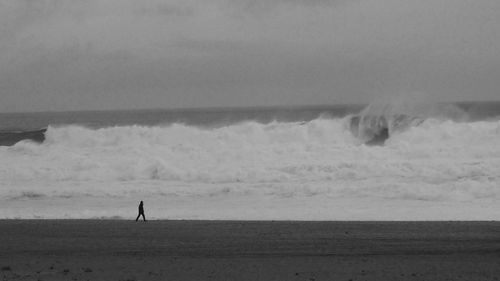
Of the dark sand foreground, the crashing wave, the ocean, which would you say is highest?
the crashing wave

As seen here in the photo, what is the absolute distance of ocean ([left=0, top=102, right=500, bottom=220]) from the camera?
20094 mm

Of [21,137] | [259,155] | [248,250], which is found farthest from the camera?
[21,137]

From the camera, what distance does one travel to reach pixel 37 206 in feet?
69.9

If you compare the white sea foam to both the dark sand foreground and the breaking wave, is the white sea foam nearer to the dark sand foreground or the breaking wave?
the breaking wave

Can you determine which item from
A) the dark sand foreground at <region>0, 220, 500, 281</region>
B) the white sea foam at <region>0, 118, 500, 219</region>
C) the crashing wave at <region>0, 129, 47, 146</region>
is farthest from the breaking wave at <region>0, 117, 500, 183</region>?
the crashing wave at <region>0, 129, 47, 146</region>

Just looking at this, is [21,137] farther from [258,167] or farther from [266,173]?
[266,173]

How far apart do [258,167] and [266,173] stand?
1.51 meters

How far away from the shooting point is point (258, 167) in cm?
2709

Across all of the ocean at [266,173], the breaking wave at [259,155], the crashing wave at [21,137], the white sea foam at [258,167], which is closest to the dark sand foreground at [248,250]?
the ocean at [266,173]

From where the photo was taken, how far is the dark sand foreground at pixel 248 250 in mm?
11531

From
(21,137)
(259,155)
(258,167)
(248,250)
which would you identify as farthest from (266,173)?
(21,137)

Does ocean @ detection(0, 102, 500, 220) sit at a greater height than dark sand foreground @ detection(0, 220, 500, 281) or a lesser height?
greater

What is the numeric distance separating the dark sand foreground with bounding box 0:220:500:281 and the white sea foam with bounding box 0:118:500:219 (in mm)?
2836

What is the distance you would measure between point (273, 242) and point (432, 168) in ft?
41.6
